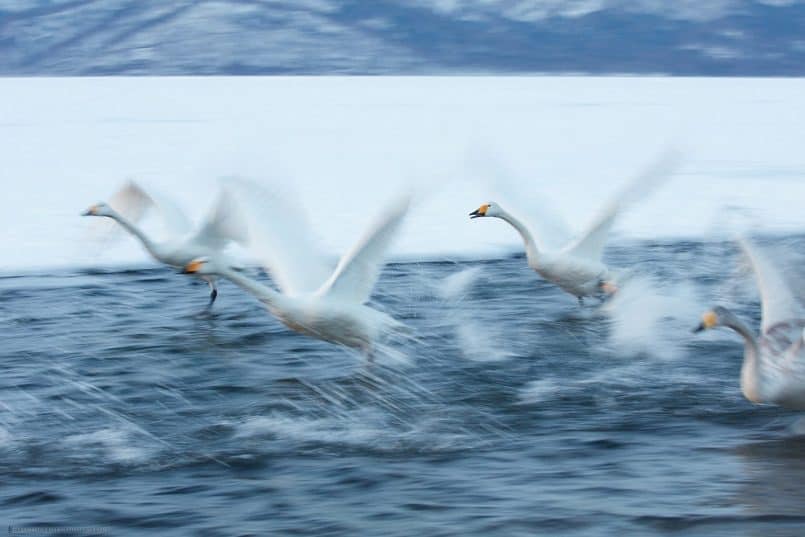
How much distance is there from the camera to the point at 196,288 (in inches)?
467

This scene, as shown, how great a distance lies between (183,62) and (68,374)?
81719mm

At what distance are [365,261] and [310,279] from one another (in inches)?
23.6

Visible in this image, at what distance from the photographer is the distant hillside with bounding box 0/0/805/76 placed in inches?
3526

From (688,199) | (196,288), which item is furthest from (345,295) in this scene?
(688,199)

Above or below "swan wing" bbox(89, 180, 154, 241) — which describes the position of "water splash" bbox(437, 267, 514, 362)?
below

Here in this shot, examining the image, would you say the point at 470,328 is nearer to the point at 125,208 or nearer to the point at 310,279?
the point at 310,279

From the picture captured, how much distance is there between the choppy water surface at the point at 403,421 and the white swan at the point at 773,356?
0.23m

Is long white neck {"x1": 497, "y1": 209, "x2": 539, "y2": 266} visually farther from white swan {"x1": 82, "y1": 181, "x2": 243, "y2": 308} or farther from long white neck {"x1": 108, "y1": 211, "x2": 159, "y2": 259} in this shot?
long white neck {"x1": 108, "y1": 211, "x2": 159, "y2": 259}

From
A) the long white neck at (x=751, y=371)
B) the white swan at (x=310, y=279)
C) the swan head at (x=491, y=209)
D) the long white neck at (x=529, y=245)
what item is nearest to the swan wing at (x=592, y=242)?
the long white neck at (x=529, y=245)

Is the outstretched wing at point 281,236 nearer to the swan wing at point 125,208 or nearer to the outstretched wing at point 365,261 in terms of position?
the outstretched wing at point 365,261

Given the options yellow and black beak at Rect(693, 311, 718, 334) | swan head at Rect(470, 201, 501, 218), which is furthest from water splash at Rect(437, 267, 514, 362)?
yellow and black beak at Rect(693, 311, 718, 334)

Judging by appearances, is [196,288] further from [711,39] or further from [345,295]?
[711,39]

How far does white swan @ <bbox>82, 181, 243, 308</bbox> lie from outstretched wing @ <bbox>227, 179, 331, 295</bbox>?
137cm

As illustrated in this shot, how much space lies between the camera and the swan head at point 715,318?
276 inches
